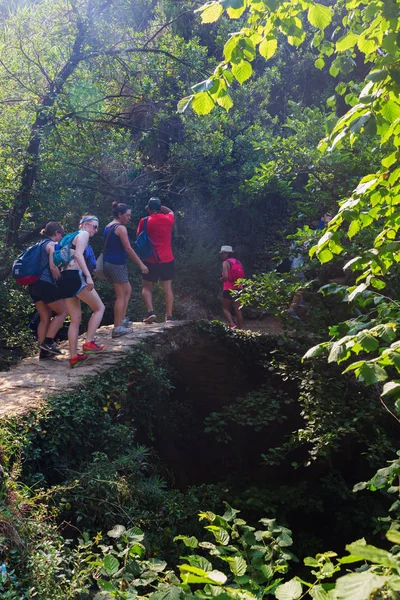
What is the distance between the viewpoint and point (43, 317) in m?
7.43

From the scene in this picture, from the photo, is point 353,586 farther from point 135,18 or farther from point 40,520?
point 135,18

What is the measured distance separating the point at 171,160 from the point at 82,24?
4.03m

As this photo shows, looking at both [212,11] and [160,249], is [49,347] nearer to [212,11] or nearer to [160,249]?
[160,249]

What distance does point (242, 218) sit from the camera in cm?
1633

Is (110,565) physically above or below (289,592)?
below

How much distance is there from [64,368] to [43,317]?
0.91 meters

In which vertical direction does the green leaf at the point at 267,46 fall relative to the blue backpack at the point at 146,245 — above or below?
above

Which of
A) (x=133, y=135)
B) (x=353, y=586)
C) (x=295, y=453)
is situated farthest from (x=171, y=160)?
(x=353, y=586)

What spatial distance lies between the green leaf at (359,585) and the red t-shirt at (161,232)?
7376mm

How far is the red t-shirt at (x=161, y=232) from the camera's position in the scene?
8688 millimetres

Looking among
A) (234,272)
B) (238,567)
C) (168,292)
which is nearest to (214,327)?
(168,292)

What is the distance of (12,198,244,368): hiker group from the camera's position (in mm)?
6723

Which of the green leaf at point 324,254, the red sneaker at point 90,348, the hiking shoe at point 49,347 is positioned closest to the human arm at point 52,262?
the red sneaker at point 90,348

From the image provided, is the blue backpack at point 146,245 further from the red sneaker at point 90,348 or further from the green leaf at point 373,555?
the green leaf at point 373,555
